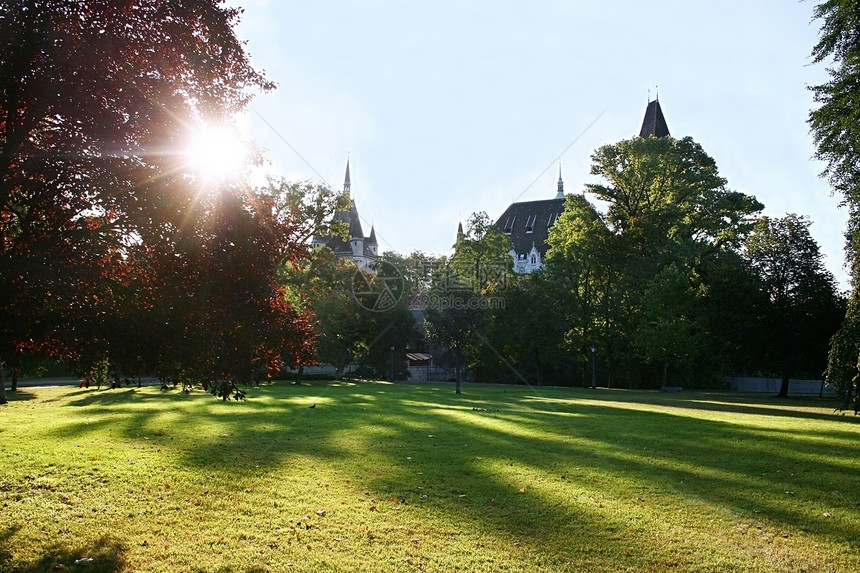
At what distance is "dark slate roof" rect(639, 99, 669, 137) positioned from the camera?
219 feet

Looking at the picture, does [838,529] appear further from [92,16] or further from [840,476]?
[92,16]

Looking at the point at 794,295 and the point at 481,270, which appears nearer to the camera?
the point at 794,295

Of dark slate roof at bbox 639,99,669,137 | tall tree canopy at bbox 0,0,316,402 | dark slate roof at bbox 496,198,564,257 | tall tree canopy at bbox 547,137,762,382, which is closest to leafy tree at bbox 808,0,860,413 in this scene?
tall tree canopy at bbox 0,0,316,402

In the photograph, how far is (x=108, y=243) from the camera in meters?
6.75

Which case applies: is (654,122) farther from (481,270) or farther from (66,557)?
(66,557)

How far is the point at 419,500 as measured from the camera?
7.90 metres

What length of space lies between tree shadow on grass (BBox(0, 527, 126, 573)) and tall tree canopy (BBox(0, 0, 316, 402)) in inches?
70.2

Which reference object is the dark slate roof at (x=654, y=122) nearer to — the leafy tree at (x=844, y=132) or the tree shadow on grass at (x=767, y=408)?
the tree shadow on grass at (x=767, y=408)

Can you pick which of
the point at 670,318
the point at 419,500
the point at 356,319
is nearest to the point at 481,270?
the point at 356,319

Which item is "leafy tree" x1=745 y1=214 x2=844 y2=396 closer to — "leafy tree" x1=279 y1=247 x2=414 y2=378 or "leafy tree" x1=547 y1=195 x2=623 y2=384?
"leafy tree" x1=547 y1=195 x2=623 y2=384

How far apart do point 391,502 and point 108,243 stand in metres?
4.40

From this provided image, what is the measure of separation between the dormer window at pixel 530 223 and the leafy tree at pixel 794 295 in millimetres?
56965

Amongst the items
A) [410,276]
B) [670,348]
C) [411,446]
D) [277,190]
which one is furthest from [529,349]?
[411,446]

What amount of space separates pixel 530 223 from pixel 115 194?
9043cm
